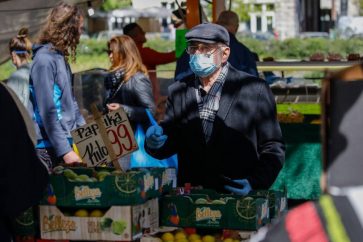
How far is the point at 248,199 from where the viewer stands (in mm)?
4352

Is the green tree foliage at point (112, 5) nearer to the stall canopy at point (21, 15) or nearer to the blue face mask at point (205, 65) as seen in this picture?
the stall canopy at point (21, 15)

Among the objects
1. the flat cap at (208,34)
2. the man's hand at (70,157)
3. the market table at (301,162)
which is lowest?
the market table at (301,162)

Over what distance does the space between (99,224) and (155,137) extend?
90cm

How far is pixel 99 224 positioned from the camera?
13.5 feet

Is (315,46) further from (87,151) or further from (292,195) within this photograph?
(87,151)

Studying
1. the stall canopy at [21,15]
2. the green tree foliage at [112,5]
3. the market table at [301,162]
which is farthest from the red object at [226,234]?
the green tree foliage at [112,5]

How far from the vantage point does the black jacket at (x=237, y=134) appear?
4.89m

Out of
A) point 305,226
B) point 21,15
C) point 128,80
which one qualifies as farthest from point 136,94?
point 305,226

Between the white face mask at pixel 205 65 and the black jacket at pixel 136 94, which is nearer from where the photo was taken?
the white face mask at pixel 205 65

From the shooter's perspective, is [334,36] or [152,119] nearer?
[152,119]

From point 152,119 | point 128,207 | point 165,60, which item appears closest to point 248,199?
point 128,207

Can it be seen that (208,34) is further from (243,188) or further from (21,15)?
(21,15)

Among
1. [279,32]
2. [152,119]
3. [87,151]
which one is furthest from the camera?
[279,32]

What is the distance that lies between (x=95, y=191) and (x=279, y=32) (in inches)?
1999
